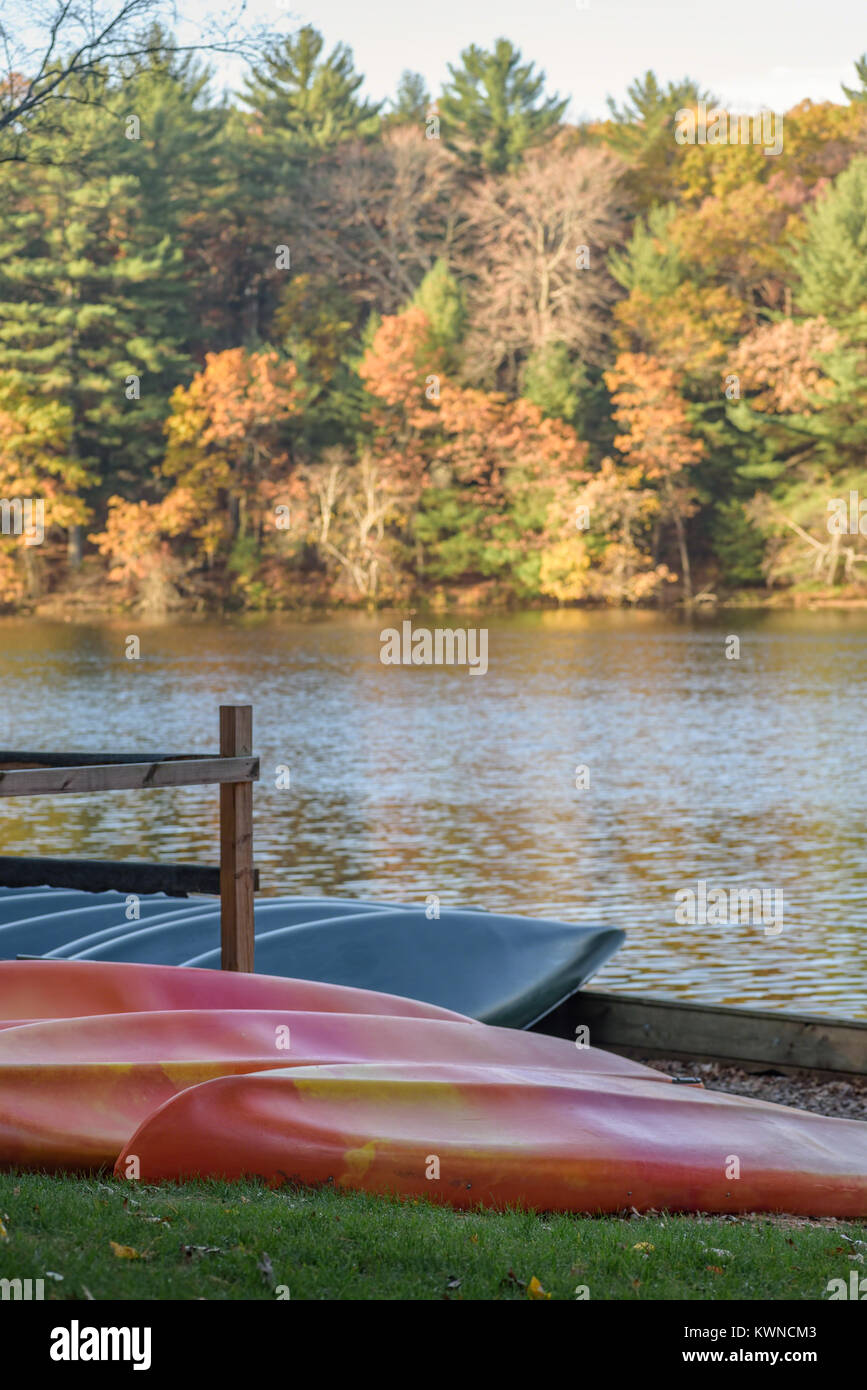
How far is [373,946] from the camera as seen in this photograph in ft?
24.6

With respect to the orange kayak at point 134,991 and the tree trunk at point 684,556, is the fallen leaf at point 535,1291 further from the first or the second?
the tree trunk at point 684,556

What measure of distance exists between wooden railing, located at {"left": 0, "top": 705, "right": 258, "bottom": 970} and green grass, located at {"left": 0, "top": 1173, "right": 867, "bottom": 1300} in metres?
1.69

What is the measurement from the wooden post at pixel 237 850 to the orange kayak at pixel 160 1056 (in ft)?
2.03

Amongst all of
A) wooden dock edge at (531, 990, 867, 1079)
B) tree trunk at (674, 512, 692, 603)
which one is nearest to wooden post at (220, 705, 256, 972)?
wooden dock edge at (531, 990, 867, 1079)

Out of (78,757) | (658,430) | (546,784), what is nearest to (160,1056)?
(78,757)

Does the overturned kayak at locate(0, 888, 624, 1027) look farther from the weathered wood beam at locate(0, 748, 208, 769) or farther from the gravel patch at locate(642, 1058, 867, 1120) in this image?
the weathered wood beam at locate(0, 748, 208, 769)

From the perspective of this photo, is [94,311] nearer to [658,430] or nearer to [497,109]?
[497,109]

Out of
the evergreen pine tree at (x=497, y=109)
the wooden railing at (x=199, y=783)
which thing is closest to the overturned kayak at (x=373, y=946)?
the wooden railing at (x=199, y=783)

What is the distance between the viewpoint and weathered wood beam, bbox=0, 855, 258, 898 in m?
6.40

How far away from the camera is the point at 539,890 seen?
40.8 ft

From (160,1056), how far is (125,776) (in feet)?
3.79

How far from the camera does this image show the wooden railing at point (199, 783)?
5.79 m

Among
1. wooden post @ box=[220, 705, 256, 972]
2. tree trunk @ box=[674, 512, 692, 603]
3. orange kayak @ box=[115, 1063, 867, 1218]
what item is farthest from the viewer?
tree trunk @ box=[674, 512, 692, 603]
